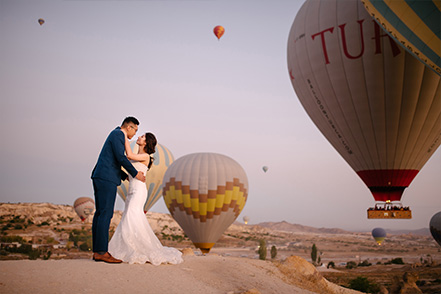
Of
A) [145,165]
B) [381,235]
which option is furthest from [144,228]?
[381,235]

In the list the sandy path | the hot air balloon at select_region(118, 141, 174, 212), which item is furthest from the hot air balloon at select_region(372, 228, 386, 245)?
the sandy path

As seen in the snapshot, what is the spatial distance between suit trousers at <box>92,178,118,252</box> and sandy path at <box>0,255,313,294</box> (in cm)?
39

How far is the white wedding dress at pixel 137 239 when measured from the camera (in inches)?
311

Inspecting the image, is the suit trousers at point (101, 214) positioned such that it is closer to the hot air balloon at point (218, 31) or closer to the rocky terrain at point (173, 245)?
the rocky terrain at point (173, 245)

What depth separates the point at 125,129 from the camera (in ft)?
26.6

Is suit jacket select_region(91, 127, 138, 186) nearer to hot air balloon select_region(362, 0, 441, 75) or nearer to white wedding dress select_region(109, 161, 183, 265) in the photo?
white wedding dress select_region(109, 161, 183, 265)

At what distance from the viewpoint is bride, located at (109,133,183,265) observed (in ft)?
26.0

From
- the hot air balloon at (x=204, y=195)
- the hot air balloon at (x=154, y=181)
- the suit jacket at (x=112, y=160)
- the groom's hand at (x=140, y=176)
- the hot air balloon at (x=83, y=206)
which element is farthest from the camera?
the hot air balloon at (x=83, y=206)

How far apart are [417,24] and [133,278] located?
12352mm

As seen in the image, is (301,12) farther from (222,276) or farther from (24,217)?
(24,217)

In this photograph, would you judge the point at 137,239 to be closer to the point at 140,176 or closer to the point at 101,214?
the point at 101,214

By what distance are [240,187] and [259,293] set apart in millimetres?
28834

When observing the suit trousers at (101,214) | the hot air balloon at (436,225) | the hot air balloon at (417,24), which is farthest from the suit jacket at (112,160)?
the hot air balloon at (436,225)

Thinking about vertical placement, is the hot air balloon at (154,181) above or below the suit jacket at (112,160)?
above
